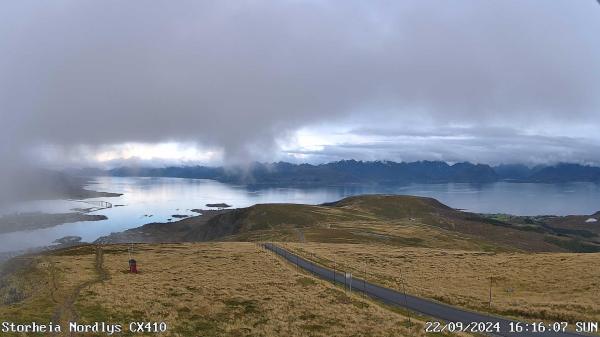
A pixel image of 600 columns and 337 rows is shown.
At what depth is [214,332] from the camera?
29.4 meters

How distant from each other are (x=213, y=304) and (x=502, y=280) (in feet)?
118

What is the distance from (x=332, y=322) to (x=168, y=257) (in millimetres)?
58660

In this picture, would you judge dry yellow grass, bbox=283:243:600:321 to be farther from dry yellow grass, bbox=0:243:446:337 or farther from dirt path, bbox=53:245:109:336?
dirt path, bbox=53:245:109:336

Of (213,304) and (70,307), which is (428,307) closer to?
(213,304)

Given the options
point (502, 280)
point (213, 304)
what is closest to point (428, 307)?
point (213, 304)

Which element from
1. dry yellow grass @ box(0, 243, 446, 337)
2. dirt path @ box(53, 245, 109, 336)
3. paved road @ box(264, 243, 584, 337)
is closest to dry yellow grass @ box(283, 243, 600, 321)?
paved road @ box(264, 243, 584, 337)

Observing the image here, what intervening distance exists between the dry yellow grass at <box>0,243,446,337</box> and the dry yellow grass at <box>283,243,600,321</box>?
31.5ft

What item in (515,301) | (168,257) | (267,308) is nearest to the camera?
(267,308)

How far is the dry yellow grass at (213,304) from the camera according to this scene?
3009cm

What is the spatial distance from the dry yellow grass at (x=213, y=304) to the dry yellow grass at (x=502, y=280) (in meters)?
9.59

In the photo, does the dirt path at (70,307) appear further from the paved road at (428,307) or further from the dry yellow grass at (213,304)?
the paved road at (428,307)

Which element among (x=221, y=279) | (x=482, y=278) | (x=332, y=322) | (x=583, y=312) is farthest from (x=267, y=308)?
(x=482, y=278)

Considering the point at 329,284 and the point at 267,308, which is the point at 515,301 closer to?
the point at 329,284

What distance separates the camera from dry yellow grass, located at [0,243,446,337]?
30.1 metres
